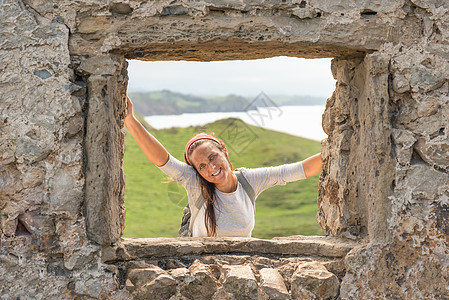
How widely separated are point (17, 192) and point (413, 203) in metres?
1.90

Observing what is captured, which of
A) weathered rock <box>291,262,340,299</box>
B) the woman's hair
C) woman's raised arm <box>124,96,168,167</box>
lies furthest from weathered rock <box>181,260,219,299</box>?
woman's raised arm <box>124,96,168,167</box>

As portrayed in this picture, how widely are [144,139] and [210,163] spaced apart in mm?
441

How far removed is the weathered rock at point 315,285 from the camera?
269 cm

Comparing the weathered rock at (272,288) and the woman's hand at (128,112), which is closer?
the weathered rock at (272,288)

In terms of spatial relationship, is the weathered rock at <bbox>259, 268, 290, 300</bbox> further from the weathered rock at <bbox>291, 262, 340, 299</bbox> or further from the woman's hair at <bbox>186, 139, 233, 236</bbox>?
the woman's hair at <bbox>186, 139, 233, 236</bbox>

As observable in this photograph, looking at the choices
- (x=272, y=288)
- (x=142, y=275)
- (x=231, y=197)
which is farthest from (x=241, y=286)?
(x=231, y=197)

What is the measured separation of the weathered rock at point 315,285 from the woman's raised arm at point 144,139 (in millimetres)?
1122

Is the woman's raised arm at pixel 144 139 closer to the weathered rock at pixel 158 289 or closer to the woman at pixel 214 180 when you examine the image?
the woman at pixel 214 180

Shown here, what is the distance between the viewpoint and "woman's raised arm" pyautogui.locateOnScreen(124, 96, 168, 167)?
121 inches

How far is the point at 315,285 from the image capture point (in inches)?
106

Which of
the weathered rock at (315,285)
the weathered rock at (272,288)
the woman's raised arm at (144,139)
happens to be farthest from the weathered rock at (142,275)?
the woman's raised arm at (144,139)

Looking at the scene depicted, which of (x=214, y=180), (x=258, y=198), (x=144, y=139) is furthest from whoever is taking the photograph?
(x=258, y=198)

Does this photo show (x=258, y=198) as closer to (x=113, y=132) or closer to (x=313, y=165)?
(x=313, y=165)

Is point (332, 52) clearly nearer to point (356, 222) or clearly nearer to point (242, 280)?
point (356, 222)
